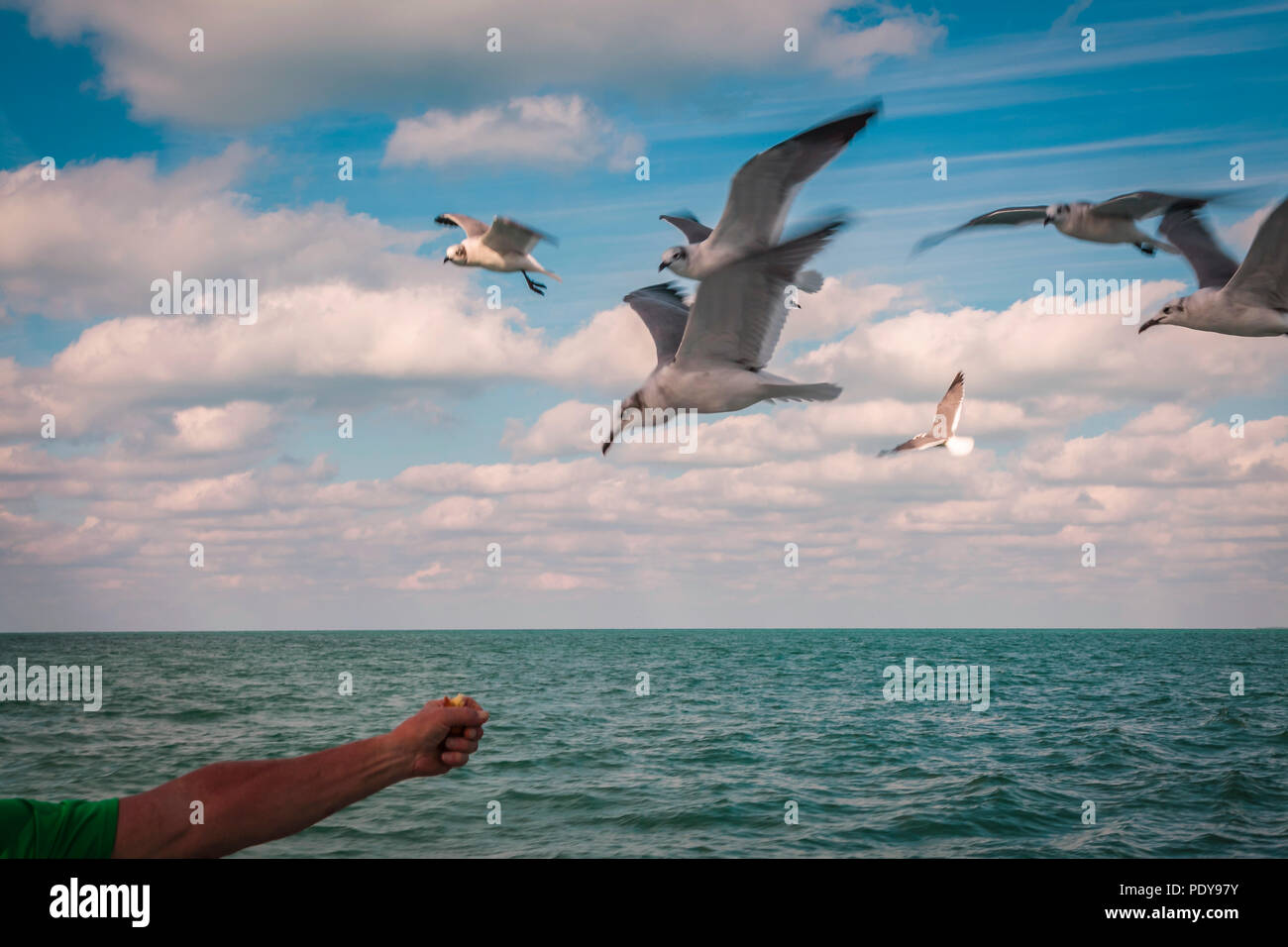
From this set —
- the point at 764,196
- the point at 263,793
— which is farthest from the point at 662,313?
the point at 263,793

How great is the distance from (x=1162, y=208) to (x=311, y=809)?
6475 millimetres

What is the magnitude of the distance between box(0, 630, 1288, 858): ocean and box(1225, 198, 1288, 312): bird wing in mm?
10498

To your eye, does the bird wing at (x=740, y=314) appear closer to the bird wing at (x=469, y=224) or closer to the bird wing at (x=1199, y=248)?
the bird wing at (x=1199, y=248)

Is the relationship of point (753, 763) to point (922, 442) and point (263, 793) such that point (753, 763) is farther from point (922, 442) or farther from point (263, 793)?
point (263, 793)

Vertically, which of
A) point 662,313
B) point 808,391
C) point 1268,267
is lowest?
point 808,391

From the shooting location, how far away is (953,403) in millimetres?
8867

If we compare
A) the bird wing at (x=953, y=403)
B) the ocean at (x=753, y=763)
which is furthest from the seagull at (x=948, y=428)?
the ocean at (x=753, y=763)

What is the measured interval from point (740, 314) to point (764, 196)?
85 cm

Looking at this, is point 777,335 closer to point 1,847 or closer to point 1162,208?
point 1162,208

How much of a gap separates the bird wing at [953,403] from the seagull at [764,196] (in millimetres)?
2322

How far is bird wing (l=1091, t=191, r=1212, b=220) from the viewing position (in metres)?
6.57

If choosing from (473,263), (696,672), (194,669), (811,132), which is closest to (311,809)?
(811,132)

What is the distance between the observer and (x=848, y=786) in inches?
786

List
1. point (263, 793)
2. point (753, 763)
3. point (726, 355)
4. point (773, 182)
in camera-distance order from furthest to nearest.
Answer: point (753, 763) < point (726, 355) < point (773, 182) < point (263, 793)
